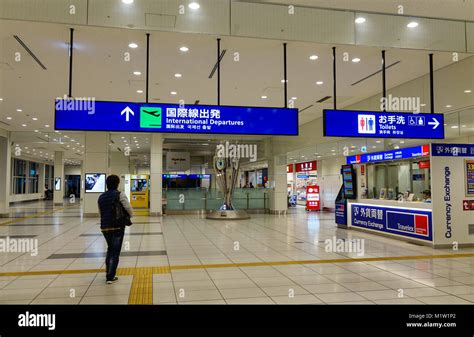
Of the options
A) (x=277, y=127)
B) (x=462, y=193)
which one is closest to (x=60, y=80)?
(x=277, y=127)

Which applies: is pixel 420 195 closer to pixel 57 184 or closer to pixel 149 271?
pixel 149 271

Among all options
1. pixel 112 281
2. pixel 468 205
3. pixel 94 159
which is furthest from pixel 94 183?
pixel 468 205

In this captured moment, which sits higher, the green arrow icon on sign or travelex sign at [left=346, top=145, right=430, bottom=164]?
the green arrow icon on sign

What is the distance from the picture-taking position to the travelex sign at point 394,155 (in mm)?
8633

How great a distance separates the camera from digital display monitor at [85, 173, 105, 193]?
15.9m

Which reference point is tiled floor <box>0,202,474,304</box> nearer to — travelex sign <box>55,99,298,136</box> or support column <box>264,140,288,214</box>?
travelex sign <box>55,99,298,136</box>

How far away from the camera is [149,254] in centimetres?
734

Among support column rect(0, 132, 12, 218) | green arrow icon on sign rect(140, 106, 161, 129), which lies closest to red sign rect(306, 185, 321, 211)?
support column rect(0, 132, 12, 218)

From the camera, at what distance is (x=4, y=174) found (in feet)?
52.0

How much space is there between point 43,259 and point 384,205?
332 inches

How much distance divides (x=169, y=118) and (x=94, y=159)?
11.7m

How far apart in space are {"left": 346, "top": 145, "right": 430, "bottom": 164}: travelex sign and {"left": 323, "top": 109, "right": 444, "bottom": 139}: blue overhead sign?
6.99 feet

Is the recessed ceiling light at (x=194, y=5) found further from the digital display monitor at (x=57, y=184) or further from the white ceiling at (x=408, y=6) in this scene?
the digital display monitor at (x=57, y=184)

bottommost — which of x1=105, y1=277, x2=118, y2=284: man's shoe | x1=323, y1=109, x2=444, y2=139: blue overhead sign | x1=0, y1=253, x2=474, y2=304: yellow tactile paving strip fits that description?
x1=0, y1=253, x2=474, y2=304: yellow tactile paving strip
